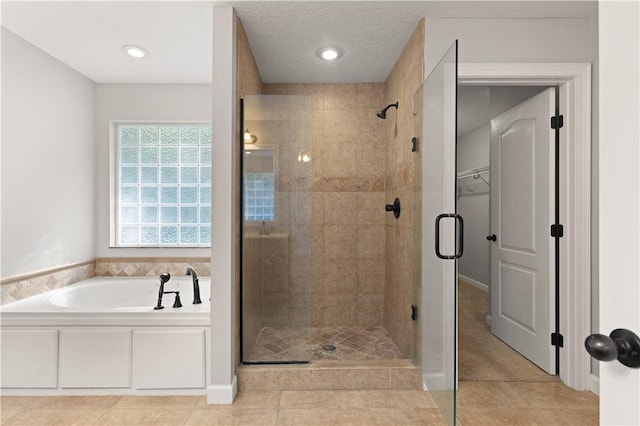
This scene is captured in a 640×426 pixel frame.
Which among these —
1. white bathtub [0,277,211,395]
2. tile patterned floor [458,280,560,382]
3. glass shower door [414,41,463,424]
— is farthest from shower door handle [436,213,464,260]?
white bathtub [0,277,211,395]

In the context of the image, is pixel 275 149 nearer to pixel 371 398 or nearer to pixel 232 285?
pixel 232 285

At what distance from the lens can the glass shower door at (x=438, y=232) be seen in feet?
5.52

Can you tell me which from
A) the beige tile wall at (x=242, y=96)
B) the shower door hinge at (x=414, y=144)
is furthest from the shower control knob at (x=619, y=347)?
the beige tile wall at (x=242, y=96)

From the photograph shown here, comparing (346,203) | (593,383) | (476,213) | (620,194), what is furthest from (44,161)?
(476,213)

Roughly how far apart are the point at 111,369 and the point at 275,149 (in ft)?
5.77

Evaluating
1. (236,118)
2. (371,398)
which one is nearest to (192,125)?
(236,118)

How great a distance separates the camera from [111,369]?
208 cm

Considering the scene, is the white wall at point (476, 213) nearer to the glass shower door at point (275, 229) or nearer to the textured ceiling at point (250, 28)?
the textured ceiling at point (250, 28)

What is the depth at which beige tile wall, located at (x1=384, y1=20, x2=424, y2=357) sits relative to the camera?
2.36 metres

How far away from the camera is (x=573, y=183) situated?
2.18 metres

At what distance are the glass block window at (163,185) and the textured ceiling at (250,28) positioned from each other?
607 mm

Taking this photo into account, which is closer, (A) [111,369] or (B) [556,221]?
(A) [111,369]

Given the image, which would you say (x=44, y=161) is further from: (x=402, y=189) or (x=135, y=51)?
(x=402, y=189)

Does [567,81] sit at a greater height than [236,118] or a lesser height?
greater
